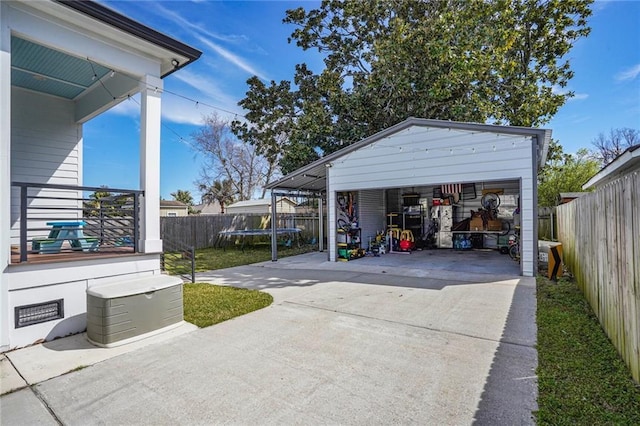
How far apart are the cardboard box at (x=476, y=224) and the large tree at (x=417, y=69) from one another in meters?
3.60

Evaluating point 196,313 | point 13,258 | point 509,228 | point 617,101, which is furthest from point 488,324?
point 617,101

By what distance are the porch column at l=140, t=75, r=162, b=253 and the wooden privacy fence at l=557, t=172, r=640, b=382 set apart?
5387 mm

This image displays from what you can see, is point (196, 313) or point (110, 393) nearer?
point (110, 393)

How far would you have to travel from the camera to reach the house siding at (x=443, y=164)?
7.14 meters

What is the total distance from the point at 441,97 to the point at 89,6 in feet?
35.0

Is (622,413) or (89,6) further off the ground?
(89,6)

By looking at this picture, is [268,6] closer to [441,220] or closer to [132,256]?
[132,256]

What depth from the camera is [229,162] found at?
91.8 feet

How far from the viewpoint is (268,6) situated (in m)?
9.22

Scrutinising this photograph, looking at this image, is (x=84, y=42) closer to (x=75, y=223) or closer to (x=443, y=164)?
(x=75, y=223)

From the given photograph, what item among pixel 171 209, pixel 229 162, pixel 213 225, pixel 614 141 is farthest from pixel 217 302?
pixel 614 141

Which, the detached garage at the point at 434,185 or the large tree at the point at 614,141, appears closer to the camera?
the detached garage at the point at 434,185

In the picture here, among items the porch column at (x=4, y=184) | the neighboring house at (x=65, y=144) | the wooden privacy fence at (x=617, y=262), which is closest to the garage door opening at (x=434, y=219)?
the wooden privacy fence at (x=617, y=262)

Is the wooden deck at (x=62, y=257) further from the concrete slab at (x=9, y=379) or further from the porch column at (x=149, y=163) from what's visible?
the concrete slab at (x=9, y=379)
